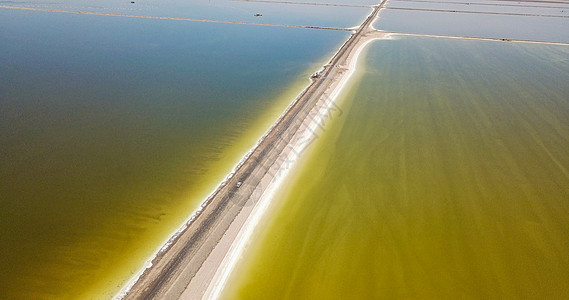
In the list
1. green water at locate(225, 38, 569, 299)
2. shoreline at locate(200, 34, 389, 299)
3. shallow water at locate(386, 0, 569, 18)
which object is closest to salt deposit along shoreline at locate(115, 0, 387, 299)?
shoreline at locate(200, 34, 389, 299)

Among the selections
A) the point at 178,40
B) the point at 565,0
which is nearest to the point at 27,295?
the point at 178,40

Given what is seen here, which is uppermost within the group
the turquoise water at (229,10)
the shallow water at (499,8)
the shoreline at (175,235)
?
the shallow water at (499,8)

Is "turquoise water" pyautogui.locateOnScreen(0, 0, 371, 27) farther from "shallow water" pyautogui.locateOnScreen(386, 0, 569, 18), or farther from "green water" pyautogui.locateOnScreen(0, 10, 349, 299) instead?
"shallow water" pyautogui.locateOnScreen(386, 0, 569, 18)

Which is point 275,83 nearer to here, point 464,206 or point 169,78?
point 169,78

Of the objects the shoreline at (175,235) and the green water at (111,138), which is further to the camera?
the green water at (111,138)

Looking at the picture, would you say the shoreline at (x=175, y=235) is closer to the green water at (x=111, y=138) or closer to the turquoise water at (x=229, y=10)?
the green water at (x=111, y=138)

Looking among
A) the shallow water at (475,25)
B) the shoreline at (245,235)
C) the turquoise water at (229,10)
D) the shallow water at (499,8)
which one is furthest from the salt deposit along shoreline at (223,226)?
the shallow water at (499,8)
